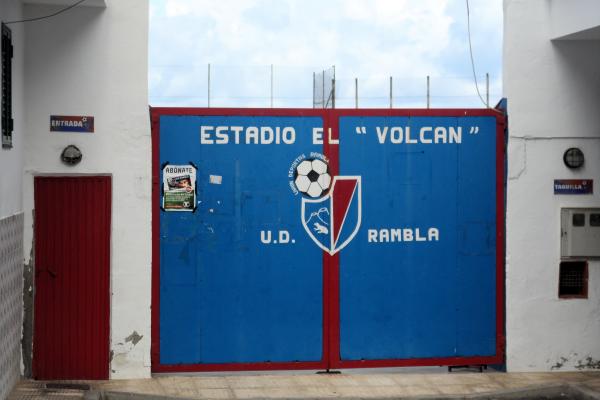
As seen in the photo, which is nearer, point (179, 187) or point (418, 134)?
point (179, 187)

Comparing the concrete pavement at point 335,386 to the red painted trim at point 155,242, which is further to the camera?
the red painted trim at point 155,242

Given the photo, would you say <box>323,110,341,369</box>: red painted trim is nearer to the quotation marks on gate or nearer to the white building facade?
the quotation marks on gate

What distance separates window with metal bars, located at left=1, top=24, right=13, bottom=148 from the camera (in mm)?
8102

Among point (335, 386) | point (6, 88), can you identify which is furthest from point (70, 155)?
point (335, 386)

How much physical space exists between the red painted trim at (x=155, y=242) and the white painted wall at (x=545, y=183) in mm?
3730

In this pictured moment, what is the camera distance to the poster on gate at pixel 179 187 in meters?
9.56

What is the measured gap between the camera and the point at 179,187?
9586 millimetres

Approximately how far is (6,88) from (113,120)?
1258mm

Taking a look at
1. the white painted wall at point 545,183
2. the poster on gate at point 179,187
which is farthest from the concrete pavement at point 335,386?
the poster on gate at point 179,187

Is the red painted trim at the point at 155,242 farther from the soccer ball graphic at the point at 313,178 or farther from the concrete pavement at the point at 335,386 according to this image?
the soccer ball graphic at the point at 313,178

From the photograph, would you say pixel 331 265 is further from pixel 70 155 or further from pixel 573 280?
pixel 70 155

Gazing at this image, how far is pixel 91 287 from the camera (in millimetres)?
9297

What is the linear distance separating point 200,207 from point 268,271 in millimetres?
984

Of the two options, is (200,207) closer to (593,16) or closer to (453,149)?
(453,149)
